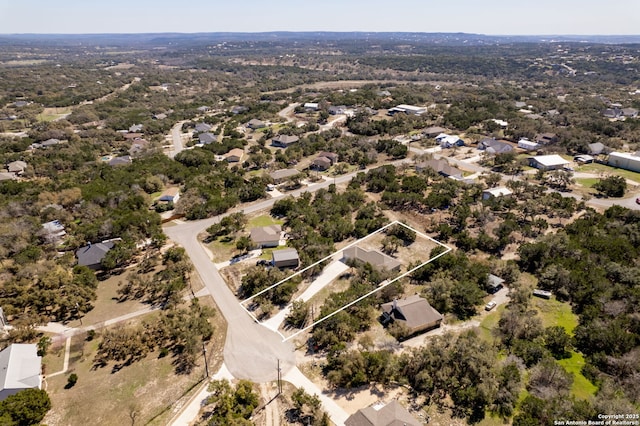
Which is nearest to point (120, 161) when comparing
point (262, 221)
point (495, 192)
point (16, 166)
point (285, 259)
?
point (16, 166)

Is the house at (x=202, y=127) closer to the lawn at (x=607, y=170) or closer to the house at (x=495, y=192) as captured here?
the house at (x=495, y=192)

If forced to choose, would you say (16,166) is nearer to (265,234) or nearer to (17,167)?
(17,167)

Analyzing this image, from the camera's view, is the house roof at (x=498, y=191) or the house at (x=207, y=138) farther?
the house at (x=207, y=138)

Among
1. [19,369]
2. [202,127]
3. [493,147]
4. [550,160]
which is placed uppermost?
[202,127]

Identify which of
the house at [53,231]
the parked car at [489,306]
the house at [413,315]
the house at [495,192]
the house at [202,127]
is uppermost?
the house at [202,127]

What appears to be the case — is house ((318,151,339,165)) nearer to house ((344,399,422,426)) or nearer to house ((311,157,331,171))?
house ((311,157,331,171))

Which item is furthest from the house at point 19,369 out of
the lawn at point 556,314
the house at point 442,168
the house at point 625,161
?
the house at point 625,161

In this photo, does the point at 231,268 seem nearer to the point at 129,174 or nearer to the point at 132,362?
the point at 132,362
